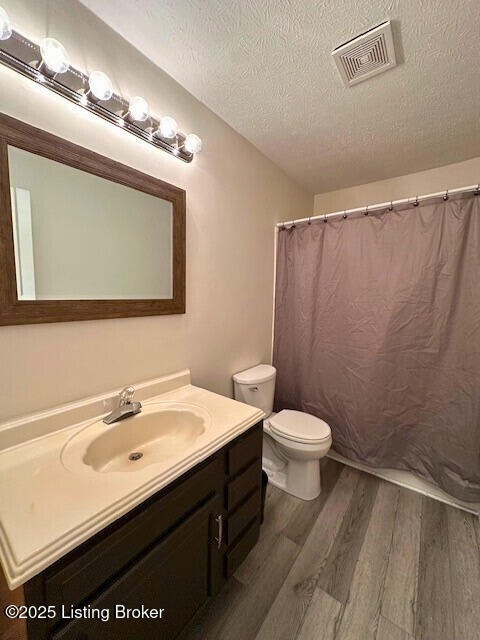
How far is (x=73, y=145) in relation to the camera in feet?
3.07

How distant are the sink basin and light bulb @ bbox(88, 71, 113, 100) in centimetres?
122

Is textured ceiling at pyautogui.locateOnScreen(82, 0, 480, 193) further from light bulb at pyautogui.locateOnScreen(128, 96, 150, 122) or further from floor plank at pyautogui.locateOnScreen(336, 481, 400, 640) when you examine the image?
floor plank at pyautogui.locateOnScreen(336, 481, 400, 640)

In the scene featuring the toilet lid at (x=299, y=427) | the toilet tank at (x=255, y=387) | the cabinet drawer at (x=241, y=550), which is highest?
the toilet tank at (x=255, y=387)

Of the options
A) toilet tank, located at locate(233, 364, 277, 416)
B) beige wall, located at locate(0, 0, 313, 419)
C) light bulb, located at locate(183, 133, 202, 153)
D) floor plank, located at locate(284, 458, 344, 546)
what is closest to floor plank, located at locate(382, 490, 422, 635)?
floor plank, located at locate(284, 458, 344, 546)

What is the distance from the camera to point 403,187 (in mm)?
2162

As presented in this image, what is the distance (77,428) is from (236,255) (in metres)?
1.28

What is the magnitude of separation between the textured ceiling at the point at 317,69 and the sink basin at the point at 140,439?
155cm

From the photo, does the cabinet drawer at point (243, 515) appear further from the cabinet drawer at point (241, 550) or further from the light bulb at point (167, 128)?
the light bulb at point (167, 128)

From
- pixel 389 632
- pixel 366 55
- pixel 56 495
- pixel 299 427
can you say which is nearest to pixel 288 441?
pixel 299 427

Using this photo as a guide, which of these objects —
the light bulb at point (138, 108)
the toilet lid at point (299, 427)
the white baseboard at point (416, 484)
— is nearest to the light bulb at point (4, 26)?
the light bulb at point (138, 108)

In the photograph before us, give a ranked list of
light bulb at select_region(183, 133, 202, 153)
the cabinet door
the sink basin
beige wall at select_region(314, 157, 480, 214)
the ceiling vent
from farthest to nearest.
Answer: beige wall at select_region(314, 157, 480, 214) < light bulb at select_region(183, 133, 202, 153) < the ceiling vent < the sink basin < the cabinet door

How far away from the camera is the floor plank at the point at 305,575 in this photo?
3.32 feet

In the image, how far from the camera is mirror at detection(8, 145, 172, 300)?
86 centimetres

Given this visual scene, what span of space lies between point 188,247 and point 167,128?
1.73 ft
